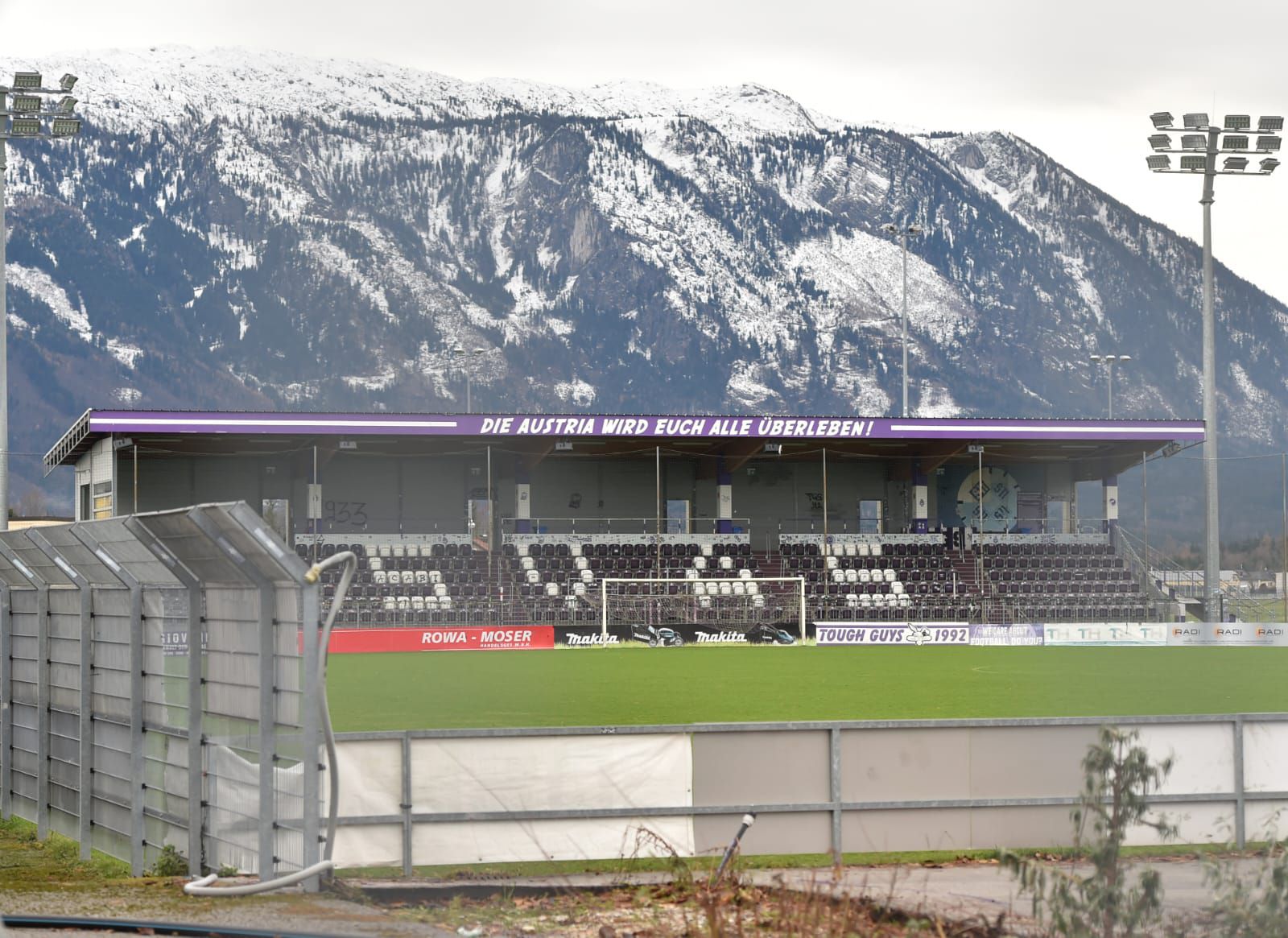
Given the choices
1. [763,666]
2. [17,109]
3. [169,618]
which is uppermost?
[17,109]

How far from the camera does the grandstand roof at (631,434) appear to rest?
2335 inches

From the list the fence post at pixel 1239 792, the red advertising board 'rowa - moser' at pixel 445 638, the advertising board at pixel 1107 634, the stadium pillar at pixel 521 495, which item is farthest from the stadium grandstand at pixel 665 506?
the fence post at pixel 1239 792

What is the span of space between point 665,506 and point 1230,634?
23.5 meters

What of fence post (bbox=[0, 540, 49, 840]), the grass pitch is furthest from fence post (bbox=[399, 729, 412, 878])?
the grass pitch

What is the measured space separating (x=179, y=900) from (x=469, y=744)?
2435 millimetres

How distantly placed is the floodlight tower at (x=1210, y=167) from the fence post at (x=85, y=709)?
4909 cm

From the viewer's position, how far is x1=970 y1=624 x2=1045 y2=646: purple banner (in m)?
56.6

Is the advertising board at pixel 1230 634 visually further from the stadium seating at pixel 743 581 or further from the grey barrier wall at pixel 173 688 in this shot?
the grey barrier wall at pixel 173 688

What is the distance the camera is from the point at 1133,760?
9.47m

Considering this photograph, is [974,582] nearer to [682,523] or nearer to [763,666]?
[682,523]

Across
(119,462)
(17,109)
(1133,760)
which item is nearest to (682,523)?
(119,462)

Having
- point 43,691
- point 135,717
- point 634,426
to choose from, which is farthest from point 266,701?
point 634,426

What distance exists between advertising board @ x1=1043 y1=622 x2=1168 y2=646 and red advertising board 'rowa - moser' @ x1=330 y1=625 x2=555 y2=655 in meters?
17.2

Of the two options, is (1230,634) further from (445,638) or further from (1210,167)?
(445,638)
